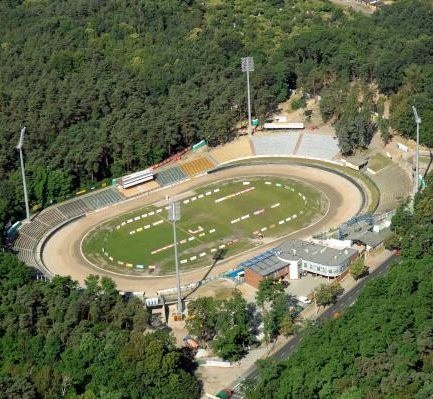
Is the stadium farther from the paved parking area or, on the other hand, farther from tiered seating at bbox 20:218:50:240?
the paved parking area

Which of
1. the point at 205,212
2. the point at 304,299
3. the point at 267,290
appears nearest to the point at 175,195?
the point at 205,212

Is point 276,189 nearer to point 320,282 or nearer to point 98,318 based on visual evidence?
point 320,282

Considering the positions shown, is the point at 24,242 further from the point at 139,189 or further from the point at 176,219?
the point at 176,219

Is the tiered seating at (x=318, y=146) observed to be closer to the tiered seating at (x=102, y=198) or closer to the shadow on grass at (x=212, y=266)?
the tiered seating at (x=102, y=198)

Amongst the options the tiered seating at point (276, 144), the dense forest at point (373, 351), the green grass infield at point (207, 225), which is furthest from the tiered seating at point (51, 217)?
the dense forest at point (373, 351)

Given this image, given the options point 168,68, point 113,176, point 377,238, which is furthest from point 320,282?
point 168,68

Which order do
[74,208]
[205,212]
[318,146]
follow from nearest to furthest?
[205,212] → [74,208] → [318,146]
